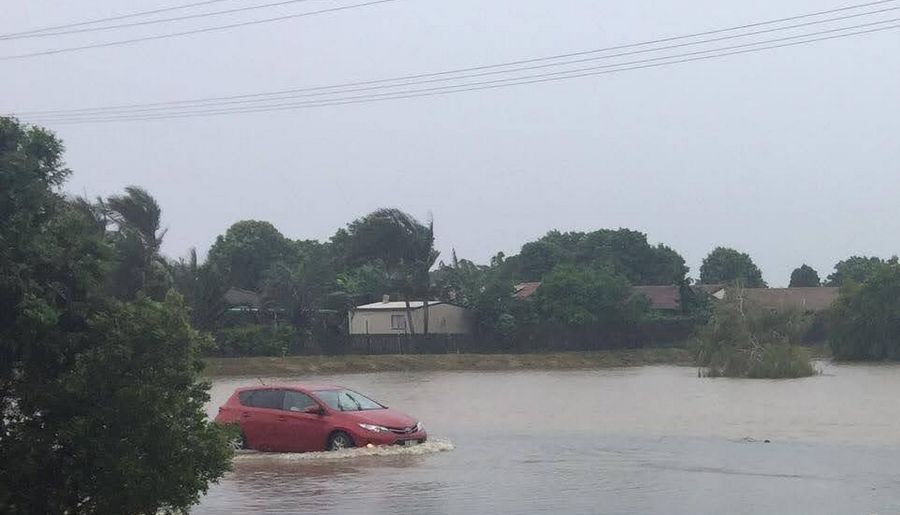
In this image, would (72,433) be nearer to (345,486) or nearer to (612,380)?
(345,486)

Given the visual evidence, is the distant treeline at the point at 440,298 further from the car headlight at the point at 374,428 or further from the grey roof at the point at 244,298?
the car headlight at the point at 374,428

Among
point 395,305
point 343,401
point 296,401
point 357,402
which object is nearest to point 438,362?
point 395,305

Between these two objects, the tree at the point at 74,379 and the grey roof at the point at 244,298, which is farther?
the grey roof at the point at 244,298

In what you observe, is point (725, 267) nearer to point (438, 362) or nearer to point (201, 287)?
point (438, 362)

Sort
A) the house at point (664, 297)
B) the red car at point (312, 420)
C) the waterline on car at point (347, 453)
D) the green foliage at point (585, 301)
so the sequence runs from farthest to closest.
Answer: the house at point (664, 297) < the green foliage at point (585, 301) < the red car at point (312, 420) < the waterline on car at point (347, 453)

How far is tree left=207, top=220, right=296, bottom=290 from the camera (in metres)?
92.9

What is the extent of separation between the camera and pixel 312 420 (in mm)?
22516

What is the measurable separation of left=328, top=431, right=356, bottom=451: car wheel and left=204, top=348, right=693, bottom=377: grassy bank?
33743mm

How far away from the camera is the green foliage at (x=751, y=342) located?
48.5m

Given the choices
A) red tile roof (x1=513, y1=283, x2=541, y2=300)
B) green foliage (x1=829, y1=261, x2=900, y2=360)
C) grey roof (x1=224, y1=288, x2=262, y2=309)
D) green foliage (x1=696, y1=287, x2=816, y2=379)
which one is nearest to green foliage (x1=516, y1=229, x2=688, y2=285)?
red tile roof (x1=513, y1=283, x2=541, y2=300)

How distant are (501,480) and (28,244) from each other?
10335 mm

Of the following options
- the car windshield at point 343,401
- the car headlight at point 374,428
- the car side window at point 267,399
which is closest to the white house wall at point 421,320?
the car windshield at point 343,401

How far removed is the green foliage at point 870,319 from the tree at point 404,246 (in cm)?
2287

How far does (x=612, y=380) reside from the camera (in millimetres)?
52219
